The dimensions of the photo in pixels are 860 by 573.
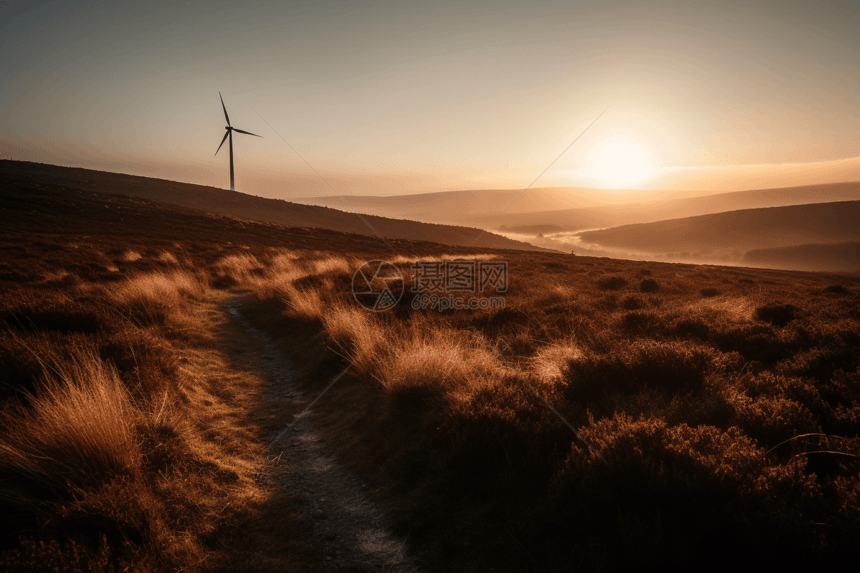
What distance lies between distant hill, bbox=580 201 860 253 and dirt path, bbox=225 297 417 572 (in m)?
163

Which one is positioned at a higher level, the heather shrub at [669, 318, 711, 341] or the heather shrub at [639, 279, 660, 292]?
the heather shrub at [639, 279, 660, 292]

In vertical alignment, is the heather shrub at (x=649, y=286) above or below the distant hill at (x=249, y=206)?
below

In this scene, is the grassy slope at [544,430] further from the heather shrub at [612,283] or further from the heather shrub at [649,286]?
the heather shrub at [612,283]

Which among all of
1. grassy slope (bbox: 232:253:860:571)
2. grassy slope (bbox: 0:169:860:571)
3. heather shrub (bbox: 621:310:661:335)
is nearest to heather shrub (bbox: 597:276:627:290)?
grassy slope (bbox: 0:169:860:571)

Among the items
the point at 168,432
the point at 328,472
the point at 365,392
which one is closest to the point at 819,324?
the point at 365,392

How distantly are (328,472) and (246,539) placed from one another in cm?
125

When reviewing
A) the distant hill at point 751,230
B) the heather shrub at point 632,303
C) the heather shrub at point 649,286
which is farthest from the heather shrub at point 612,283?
the distant hill at point 751,230

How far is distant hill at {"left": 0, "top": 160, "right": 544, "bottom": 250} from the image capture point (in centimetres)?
7849

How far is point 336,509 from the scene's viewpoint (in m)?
3.89

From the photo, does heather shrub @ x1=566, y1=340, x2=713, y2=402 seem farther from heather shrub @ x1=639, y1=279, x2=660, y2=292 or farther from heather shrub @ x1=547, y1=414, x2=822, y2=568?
heather shrub @ x1=639, y1=279, x2=660, y2=292

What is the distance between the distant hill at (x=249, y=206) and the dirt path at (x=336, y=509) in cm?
7325

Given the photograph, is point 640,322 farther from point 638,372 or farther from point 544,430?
point 544,430

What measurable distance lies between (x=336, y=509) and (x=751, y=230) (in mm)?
180375

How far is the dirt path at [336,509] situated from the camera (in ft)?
10.7
